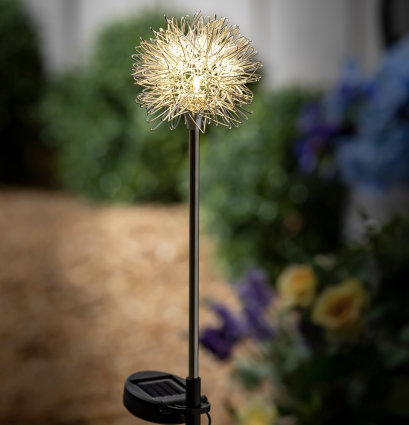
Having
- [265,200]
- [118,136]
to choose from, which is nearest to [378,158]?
[265,200]

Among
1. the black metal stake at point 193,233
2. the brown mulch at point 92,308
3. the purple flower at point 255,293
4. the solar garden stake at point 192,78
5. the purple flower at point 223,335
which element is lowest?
the brown mulch at point 92,308

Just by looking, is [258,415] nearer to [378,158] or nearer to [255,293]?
[255,293]

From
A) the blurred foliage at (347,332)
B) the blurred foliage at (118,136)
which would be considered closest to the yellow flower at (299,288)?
the blurred foliage at (347,332)

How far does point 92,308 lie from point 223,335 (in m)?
2.00

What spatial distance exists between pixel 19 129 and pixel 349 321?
583 cm

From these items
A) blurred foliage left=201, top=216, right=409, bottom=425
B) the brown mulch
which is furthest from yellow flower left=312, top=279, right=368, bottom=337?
the brown mulch

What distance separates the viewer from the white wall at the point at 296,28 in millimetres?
2682

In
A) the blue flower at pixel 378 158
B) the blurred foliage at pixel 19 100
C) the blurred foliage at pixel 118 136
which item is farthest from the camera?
the blurred foliage at pixel 19 100

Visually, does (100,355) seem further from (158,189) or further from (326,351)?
(158,189)

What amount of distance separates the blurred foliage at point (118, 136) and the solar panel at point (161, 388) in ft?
12.7

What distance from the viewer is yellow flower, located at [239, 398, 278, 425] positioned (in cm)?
101

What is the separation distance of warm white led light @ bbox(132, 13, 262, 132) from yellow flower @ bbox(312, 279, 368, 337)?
0.55 m

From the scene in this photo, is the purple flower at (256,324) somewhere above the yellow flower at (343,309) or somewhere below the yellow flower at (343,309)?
below

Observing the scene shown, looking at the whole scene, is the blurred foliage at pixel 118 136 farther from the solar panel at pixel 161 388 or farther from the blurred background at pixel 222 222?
the solar panel at pixel 161 388
